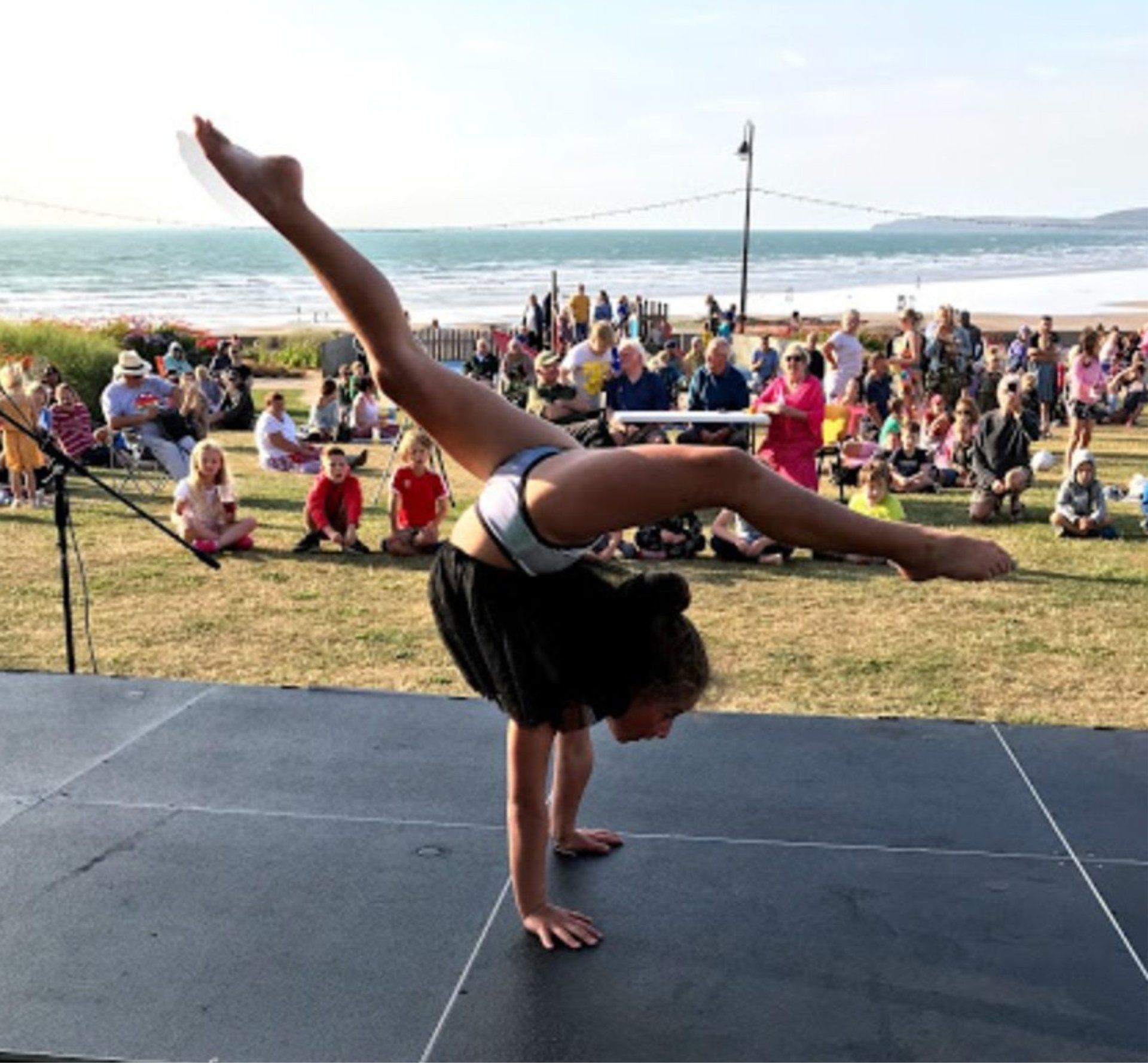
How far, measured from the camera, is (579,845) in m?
3.20

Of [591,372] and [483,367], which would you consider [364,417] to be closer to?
[483,367]

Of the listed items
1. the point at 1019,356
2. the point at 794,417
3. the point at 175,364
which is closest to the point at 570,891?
the point at 794,417

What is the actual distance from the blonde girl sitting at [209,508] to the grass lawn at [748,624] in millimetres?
150

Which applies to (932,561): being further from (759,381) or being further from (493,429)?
(759,381)

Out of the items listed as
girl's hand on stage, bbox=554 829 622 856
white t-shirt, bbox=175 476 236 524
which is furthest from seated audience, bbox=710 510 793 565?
girl's hand on stage, bbox=554 829 622 856

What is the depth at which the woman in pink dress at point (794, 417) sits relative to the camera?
819 cm

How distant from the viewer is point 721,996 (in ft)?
8.41

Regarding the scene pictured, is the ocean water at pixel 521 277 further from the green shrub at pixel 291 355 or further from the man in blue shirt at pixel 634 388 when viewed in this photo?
the man in blue shirt at pixel 634 388

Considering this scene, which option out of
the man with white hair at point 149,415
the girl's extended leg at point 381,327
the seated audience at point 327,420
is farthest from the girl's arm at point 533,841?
the seated audience at point 327,420

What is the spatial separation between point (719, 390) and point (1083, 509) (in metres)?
2.45

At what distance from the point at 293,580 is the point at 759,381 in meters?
6.42

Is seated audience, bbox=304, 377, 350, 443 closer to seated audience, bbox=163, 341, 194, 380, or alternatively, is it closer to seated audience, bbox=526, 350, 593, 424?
seated audience, bbox=163, 341, 194, 380

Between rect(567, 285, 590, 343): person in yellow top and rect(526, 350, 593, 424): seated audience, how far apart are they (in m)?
9.41

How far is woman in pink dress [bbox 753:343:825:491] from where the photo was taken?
8188 mm
